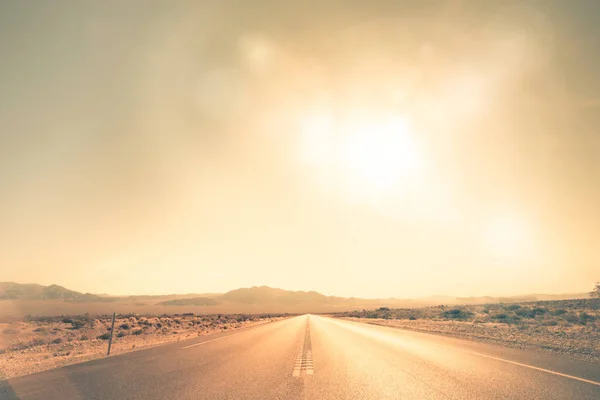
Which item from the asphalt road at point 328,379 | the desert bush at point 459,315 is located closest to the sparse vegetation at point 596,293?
the desert bush at point 459,315

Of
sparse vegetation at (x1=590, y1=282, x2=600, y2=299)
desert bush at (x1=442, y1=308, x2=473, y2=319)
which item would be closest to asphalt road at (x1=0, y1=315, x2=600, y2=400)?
desert bush at (x1=442, y1=308, x2=473, y2=319)

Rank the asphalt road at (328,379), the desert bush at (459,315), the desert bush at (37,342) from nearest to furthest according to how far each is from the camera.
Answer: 1. the asphalt road at (328,379)
2. the desert bush at (37,342)
3. the desert bush at (459,315)

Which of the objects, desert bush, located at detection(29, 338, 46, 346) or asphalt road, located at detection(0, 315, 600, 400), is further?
desert bush, located at detection(29, 338, 46, 346)

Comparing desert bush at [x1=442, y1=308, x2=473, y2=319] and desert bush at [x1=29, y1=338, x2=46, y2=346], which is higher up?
desert bush at [x1=29, y1=338, x2=46, y2=346]

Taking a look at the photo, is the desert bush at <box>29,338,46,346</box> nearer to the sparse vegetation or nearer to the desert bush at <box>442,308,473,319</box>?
the desert bush at <box>442,308,473,319</box>

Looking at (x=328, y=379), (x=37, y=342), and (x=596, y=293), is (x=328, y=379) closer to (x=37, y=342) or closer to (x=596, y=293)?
(x=37, y=342)

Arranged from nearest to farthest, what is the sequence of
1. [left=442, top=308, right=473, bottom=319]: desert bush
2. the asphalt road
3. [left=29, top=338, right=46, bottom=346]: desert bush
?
the asphalt road < [left=29, top=338, right=46, bottom=346]: desert bush < [left=442, top=308, right=473, bottom=319]: desert bush


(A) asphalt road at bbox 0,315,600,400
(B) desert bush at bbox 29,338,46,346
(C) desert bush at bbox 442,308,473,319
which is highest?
(A) asphalt road at bbox 0,315,600,400

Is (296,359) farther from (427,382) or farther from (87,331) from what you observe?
(87,331)

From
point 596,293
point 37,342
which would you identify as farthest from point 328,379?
point 596,293

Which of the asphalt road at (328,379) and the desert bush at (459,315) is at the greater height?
the asphalt road at (328,379)

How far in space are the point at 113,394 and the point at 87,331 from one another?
86.6ft

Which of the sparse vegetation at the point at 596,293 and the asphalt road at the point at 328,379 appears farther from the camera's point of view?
the sparse vegetation at the point at 596,293

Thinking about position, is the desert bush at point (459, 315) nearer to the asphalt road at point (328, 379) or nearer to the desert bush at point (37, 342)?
the asphalt road at point (328, 379)
